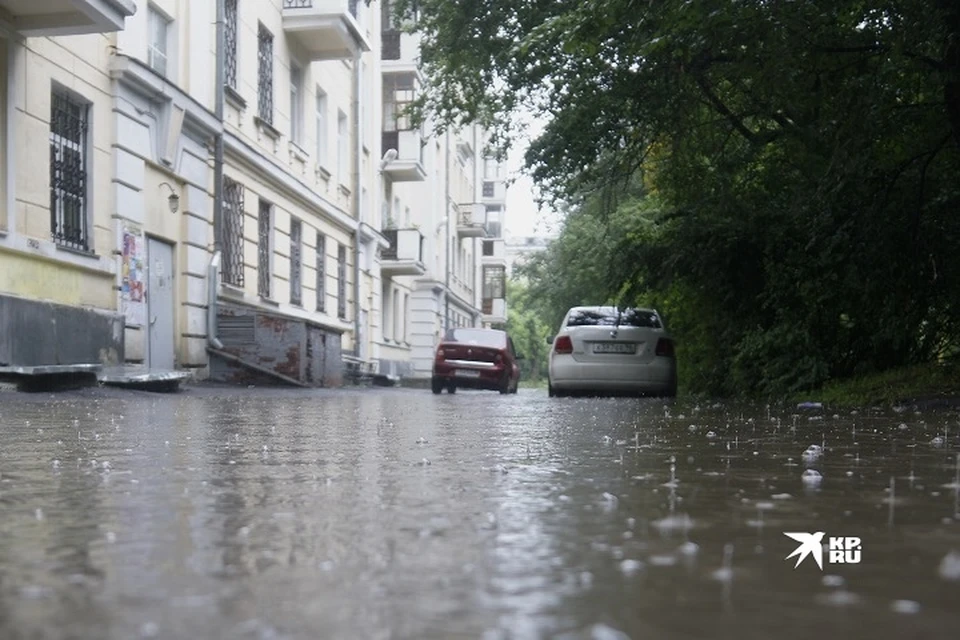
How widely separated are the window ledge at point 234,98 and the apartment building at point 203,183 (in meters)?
0.05

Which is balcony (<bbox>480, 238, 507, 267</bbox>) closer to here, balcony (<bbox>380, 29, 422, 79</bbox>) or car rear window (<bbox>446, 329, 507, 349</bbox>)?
balcony (<bbox>380, 29, 422, 79</bbox>)

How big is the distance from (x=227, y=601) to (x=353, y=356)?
2856cm

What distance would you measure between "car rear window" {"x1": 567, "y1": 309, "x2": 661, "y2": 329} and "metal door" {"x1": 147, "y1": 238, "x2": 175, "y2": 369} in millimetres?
6149

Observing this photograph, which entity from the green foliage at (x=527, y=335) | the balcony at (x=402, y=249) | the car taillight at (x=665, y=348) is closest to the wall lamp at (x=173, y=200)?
the car taillight at (x=665, y=348)

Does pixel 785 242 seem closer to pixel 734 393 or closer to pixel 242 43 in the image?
pixel 734 393

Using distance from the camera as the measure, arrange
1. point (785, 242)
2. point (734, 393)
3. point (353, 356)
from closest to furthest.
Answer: point (785, 242) < point (734, 393) < point (353, 356)

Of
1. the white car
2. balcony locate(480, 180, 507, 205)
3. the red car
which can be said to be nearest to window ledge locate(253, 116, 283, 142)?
the red car

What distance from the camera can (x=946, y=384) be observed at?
38.5 feet

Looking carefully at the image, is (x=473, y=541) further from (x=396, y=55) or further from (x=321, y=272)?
(x=396, y=55)

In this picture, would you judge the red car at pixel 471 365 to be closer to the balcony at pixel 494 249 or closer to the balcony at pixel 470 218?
the balcony at pixel 470 218

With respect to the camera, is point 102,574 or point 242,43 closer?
point 102,574

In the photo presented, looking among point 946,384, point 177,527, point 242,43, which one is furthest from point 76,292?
point 177,527

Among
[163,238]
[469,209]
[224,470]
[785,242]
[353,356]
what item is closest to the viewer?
[224,470]

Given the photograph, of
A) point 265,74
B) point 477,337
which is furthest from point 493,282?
point 265,74
